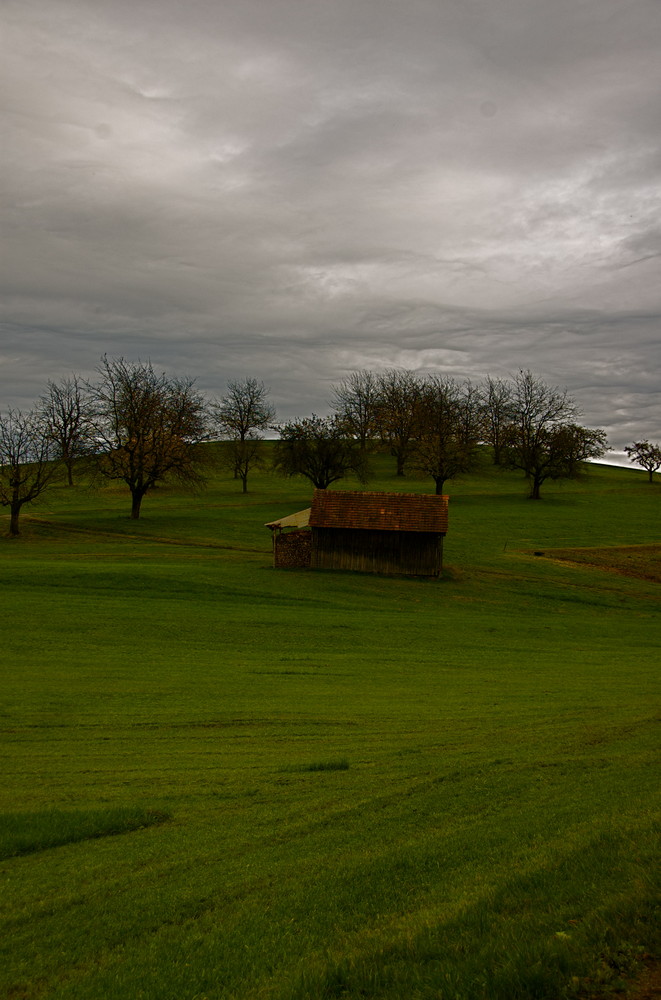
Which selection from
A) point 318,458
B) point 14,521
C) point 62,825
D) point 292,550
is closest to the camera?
point 62,825

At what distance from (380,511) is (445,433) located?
145 ft

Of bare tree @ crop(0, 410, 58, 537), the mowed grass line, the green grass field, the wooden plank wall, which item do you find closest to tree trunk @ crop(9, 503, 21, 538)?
bare tree @ crop(0, 410, 58, 537)

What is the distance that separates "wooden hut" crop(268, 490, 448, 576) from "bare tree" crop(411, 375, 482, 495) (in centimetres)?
3580

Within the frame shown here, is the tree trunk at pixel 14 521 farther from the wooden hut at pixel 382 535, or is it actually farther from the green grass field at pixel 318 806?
the green grass field at pixel 318 806

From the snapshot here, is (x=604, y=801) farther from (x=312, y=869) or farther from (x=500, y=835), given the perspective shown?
(x=312, y=869)

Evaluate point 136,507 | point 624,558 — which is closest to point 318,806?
point 624,558

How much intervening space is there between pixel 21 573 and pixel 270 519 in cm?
3261

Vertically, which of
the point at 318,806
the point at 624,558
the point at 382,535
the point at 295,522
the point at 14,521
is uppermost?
the point at 295,522

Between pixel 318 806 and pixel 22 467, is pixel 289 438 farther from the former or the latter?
pixel 318 806

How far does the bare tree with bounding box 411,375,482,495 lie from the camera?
268ft

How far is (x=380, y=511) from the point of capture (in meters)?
46.0

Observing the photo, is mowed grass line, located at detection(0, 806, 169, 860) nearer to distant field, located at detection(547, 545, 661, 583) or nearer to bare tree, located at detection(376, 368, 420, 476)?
distant field, located at detection(547, 545, 661, 583)

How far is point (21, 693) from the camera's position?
17.1 m

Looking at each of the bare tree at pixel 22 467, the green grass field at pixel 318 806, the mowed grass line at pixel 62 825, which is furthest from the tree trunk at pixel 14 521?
the mowed grass line at pixel 62 825
